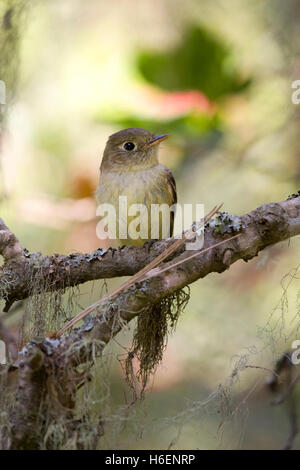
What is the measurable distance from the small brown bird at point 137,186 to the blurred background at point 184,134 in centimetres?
20

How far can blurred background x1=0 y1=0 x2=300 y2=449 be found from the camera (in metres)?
4.08

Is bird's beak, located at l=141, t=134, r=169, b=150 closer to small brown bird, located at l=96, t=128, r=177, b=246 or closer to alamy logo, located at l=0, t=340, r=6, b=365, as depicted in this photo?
small brown bird, located at l=96, t=128, r=177, b=246

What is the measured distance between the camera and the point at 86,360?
2.01m

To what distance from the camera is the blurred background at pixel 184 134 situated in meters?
4.08

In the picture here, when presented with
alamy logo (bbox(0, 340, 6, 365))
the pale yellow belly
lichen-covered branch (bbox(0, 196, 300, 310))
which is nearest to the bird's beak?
the pale yellow belly

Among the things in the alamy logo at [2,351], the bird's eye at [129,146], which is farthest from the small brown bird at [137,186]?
the alamy logo at [2,351]

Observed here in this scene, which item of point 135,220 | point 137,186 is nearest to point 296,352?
point 135,220

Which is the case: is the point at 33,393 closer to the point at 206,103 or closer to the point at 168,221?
the point at 168,221

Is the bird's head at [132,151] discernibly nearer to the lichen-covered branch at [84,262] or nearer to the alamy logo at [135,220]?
the alamy logo at [135,220]

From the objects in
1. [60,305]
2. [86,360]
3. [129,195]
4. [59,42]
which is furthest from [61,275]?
[59,42]

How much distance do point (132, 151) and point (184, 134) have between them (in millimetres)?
387

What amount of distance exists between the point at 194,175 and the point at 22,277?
218 cm

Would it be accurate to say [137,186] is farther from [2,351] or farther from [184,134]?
[2,351]

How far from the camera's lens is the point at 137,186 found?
3.81 metres
